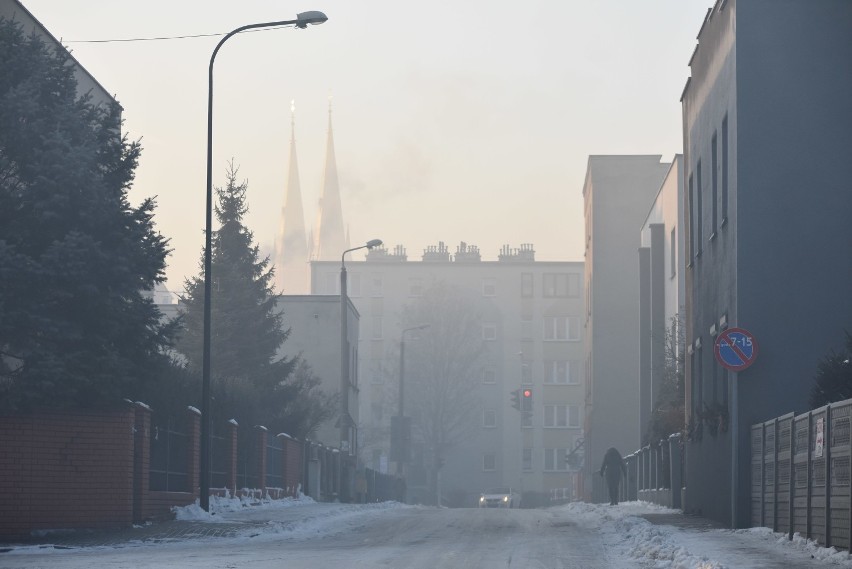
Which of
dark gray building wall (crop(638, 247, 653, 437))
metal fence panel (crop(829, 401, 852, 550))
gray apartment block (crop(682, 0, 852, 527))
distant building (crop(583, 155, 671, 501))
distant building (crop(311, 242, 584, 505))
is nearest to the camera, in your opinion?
metal fence panel (crop(829, 401, 852, 550))

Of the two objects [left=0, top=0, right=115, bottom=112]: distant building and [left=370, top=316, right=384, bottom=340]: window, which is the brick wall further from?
[left=370, top=316, right=384, bottom=340]: window

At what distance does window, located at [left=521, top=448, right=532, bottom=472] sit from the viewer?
10769cm

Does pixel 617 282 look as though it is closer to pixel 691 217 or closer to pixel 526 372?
pixel 526 372

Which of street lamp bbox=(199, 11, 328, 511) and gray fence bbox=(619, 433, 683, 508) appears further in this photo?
gray fence bbox=(619, 433, 683, 508)

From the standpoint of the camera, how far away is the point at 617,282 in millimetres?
71312

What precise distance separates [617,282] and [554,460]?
38.9 metres

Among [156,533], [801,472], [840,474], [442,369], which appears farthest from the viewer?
[442,369]

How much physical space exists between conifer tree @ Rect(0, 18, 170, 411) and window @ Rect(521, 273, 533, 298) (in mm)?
89966

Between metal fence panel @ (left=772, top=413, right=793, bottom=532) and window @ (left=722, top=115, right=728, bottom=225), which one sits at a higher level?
window @ (left=722, top=115, right=728, bottom=225)

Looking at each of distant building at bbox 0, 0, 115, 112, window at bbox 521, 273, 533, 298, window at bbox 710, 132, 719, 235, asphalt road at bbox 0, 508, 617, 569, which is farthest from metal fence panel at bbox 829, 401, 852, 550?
window at bbox 521, 273, 533, 298

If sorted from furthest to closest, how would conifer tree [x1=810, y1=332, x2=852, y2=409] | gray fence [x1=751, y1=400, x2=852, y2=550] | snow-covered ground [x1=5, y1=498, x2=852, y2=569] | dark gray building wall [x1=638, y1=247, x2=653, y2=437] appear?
dark gray building wall [x1=638, y1=247, x2=653, y2=437] < conifer tree [x1=810, y1=332, x2=852, y2=409] < snow-covered ground [x1=5, y1=498, x2=852, y2=569] < gray fence [x1=751, y1=400, x2=852, y2=550]

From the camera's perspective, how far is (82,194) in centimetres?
2219

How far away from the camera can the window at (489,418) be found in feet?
358

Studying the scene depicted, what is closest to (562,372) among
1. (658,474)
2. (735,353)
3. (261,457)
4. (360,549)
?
(658,474)
